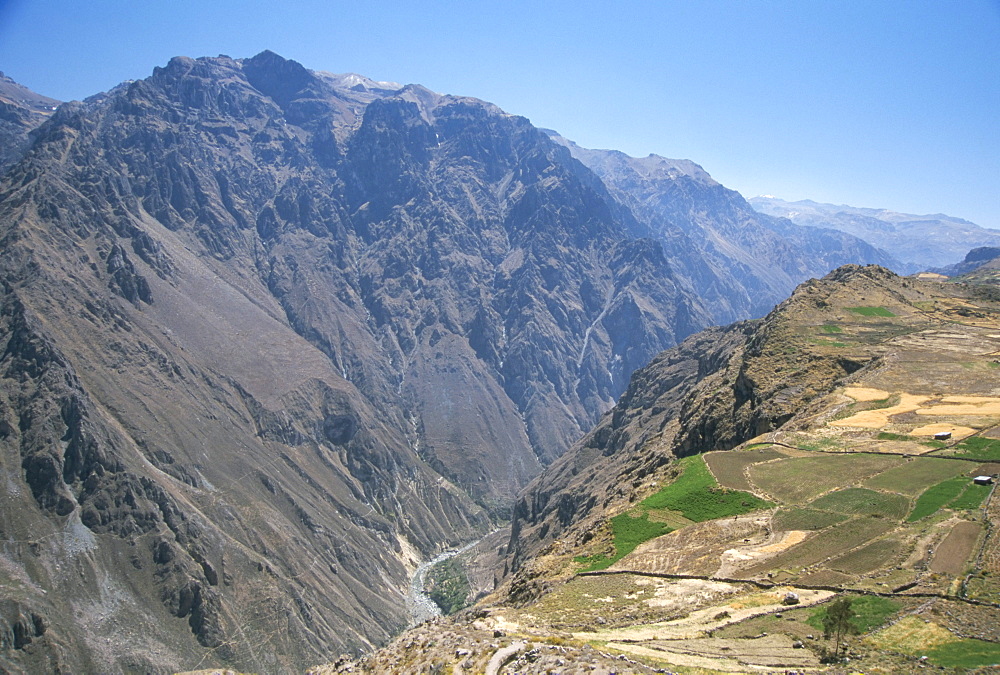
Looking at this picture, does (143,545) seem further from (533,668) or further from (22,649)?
(533,668)

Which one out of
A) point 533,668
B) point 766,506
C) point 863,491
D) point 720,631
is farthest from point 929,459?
point 533,668

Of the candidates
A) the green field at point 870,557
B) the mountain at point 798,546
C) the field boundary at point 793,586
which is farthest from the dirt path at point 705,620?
the green field at point 870,557

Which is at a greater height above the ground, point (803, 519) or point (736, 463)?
point (736, 463)

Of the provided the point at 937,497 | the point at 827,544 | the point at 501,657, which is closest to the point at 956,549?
the point at 827,544

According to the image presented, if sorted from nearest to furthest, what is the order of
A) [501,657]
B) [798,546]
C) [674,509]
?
[501,657] < [798,546] < [674,509]

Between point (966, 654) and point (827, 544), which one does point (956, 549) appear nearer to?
point (827, 544)

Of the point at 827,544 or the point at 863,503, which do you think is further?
the point at 863,503
